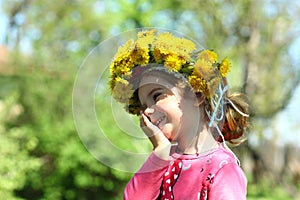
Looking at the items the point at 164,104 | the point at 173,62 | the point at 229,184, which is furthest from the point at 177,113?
the point at 229,184

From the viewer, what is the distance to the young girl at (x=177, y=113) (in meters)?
2.09

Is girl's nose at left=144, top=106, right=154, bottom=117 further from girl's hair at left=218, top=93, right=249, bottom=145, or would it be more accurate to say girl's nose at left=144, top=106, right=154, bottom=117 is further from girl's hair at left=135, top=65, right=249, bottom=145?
girl's hair at left=218, top=93, right=249, bottom=145

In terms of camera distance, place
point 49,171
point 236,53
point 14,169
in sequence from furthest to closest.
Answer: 1. point 236,53
2. point 49,171
3. point 14,169

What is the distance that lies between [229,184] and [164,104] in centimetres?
33

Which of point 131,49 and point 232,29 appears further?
point 232,29

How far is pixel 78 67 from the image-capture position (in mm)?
11141

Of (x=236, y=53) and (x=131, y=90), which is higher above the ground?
(x=236, y=53)

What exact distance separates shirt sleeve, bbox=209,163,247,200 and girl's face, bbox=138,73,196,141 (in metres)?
0.20

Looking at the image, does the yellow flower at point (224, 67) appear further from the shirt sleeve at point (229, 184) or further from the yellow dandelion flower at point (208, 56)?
the shirt sleeve at point (229, 184)

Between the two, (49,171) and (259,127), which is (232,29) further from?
(49,171)

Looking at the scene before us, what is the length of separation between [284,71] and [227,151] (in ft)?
37.4

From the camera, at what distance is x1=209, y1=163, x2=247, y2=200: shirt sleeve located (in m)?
2.01

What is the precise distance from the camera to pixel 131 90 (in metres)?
2.20

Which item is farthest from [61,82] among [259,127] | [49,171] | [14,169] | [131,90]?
[131,90]
